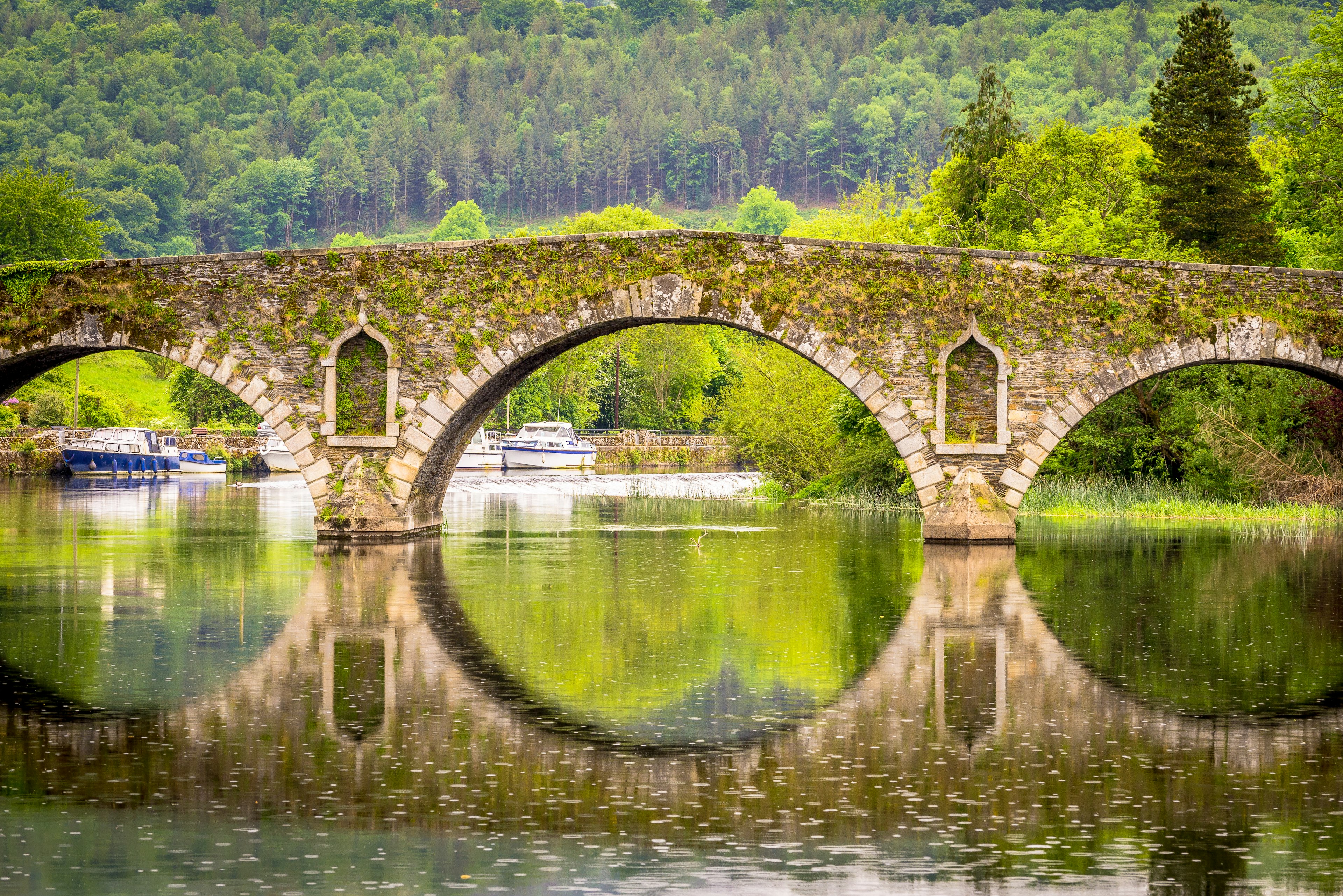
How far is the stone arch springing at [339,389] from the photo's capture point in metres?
24.2

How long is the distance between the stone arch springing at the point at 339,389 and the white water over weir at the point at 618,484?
1756cm

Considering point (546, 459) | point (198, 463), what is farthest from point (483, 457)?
point (198, 463)

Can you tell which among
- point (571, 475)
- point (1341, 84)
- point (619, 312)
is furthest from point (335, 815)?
point (571, 475)

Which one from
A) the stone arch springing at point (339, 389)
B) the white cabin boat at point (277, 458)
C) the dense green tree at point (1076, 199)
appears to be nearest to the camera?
the stone arch springing at point (339, 389)

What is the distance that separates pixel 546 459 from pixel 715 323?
39425 millimetres

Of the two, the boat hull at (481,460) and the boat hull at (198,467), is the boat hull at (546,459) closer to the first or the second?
the boat hull at (481,460)

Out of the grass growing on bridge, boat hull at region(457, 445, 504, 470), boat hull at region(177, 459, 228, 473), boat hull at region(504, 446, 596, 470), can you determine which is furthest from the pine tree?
boat hull at region(177, 459, 228, 473)

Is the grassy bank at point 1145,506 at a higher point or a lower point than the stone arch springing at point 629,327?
lower

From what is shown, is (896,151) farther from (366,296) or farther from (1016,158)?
(366,296)

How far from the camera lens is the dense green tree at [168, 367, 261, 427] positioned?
218 ft

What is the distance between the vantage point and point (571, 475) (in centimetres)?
5791

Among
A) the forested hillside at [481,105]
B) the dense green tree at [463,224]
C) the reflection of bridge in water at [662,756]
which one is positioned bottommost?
the reflection of bridge in water at [662,756]

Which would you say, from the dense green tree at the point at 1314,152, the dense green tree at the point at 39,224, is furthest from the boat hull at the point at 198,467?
the dense green tree at the point at 1314,152

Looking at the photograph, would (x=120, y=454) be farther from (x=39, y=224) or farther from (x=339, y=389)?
(x=339, y=389)
